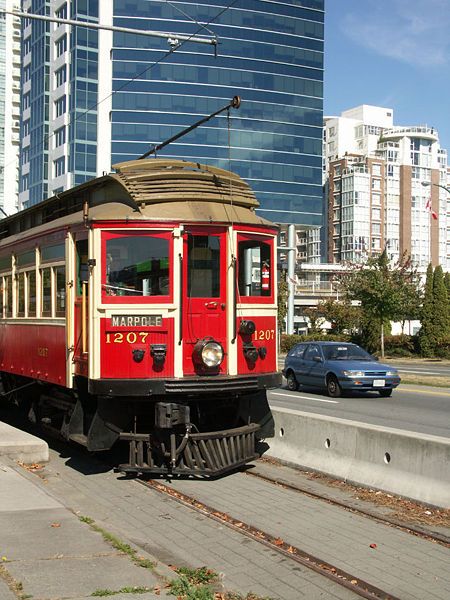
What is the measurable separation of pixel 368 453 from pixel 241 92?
66402 millimetres

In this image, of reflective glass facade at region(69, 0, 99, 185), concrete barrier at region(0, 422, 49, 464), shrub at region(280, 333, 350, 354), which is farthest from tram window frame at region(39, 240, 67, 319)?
reflective glass facade at region(69, 0, 99, 185)

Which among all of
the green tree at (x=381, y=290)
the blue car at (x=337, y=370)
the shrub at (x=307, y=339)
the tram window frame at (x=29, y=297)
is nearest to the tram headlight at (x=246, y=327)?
the tram window frame at (x=29, y=297)

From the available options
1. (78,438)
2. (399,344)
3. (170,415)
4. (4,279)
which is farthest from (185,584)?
(399,344)

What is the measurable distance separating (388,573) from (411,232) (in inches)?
4998

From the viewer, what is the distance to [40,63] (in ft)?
256

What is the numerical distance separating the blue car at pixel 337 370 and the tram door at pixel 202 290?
36.5ft

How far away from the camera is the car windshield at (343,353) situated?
21.3 m

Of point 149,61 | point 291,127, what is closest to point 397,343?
point 291,127

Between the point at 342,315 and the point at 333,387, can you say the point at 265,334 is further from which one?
the point at 342,315

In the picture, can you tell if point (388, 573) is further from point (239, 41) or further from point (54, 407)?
point (239, 41)

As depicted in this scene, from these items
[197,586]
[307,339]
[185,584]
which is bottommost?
[307,339]

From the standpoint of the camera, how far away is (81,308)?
9727 mm

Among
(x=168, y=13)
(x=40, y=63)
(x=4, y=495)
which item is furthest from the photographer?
(x=40, y=63)

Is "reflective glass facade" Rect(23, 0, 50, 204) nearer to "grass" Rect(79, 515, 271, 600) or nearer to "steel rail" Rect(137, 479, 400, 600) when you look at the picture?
"steel rail" Rect(137, 479, 400, 600)
